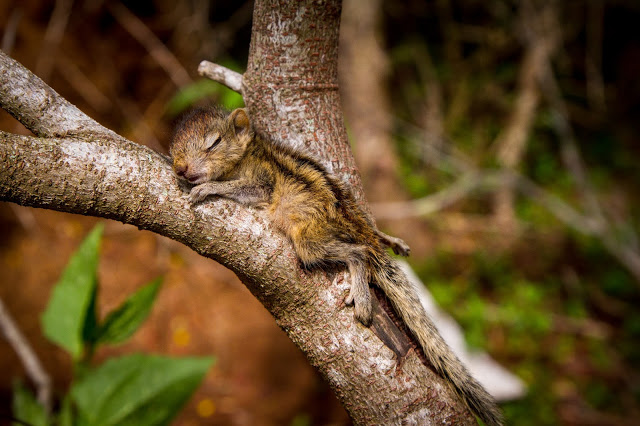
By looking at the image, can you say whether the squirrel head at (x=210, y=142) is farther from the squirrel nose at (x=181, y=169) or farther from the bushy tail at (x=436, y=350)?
the bushy tail at (x=436, y=350)

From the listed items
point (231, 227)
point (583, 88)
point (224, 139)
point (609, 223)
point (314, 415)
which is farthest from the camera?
point (583, 88)

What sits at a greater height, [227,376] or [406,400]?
[406,400]

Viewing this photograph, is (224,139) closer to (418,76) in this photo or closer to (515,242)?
(515,242)

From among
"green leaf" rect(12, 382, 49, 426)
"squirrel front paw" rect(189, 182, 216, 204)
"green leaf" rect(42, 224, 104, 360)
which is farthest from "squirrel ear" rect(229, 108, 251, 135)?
"green leaf" rect(12, 382, 49, 426)

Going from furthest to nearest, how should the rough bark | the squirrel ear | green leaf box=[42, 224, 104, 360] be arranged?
green leaf box=[42, 224, 104, 360] → the squirrel ear → the rough bark

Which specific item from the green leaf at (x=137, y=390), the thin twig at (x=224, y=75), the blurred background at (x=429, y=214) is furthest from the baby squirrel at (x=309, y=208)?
the blurred background at (x=429, y=214)

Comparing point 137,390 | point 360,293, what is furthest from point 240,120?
point 137,390

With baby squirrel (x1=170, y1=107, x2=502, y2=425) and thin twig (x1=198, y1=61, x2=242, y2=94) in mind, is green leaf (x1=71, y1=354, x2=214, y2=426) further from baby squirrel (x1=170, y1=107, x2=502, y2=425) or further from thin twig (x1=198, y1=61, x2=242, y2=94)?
thin twig (x1=198, y1=61, x2=242, y2=94)

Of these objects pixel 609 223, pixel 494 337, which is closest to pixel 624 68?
pixel 609 223
